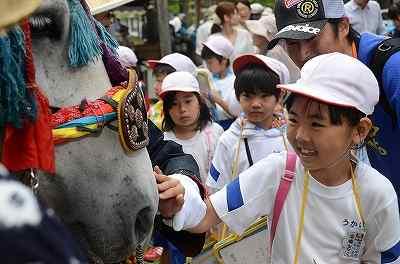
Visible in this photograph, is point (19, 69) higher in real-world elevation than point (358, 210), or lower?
higher

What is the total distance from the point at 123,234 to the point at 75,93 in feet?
1.41

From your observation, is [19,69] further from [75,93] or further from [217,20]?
[217,20]

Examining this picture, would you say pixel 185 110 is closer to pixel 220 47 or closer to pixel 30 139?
pixel 220 47

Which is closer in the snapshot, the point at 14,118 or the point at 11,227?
the point at 11,227

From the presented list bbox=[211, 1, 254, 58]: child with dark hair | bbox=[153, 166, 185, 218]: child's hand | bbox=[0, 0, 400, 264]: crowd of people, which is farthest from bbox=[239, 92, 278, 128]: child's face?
bbox=[211, 1, 254, 58]: child with dark hair

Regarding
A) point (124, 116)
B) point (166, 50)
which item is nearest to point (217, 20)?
point (166, 50)

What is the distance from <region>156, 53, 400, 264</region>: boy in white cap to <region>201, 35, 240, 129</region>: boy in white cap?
11.4 feet

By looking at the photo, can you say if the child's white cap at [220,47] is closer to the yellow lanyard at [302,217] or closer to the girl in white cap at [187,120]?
the girl in white cap at [187,120]

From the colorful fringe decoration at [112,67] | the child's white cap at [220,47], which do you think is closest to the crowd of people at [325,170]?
the colorful fringe decoration at [112,67]

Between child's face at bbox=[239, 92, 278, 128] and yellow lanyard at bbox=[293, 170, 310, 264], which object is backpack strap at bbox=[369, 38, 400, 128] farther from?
child's face at bbox=[239, 92, 278, 128]

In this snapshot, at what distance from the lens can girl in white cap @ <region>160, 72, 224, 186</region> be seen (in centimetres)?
523

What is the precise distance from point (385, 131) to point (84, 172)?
1790mm

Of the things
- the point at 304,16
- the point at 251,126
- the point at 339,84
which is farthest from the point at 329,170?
the point at 251,126

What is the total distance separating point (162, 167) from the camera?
9.16 ft
